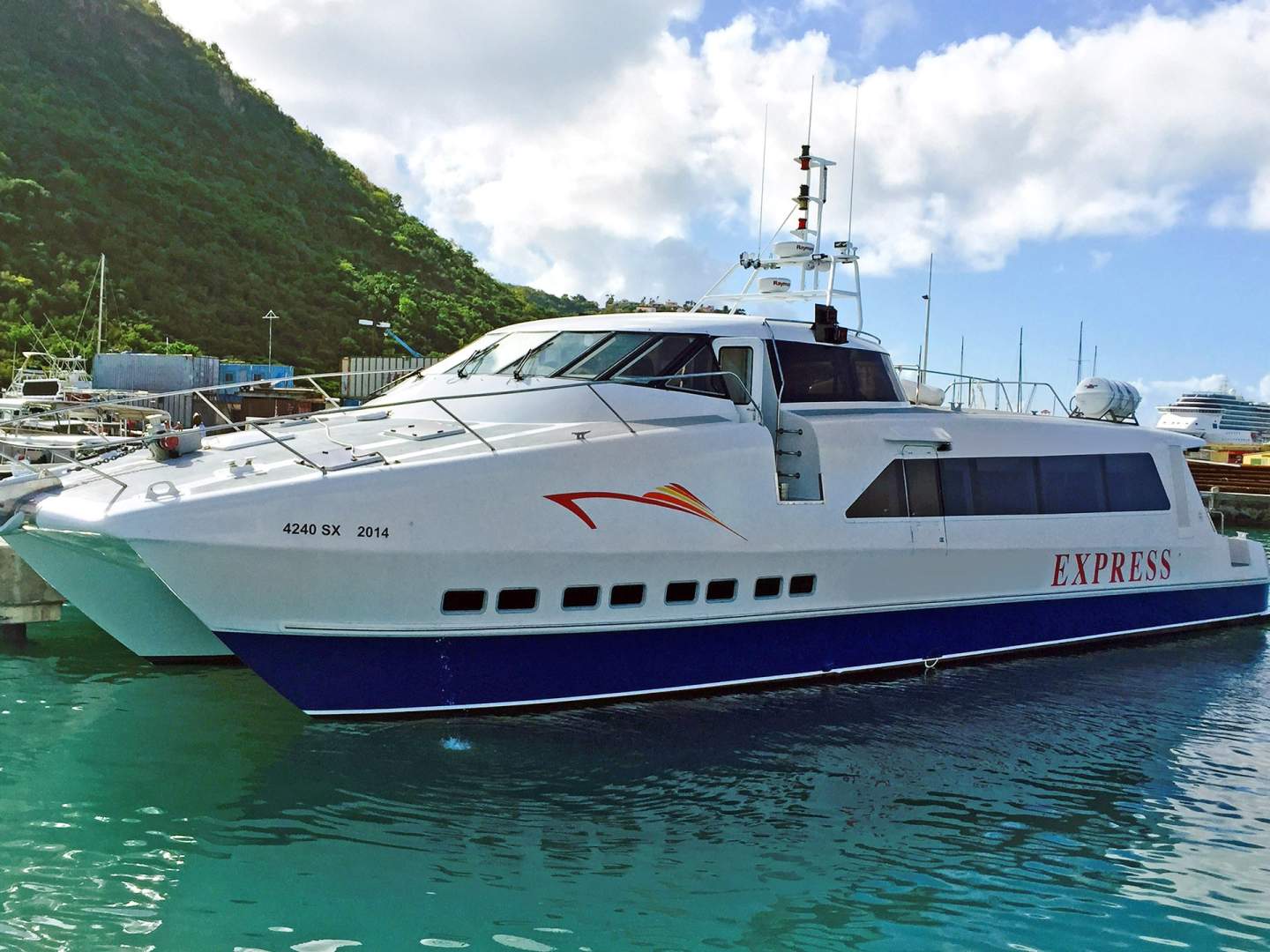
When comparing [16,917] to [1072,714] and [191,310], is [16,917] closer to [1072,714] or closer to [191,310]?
[1072,714]

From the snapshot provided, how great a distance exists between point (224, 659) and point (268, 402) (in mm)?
24892

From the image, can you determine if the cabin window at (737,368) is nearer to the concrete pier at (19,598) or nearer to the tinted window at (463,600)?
the tinted window at (463,600)

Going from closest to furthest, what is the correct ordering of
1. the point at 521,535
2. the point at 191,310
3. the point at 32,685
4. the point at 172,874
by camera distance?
the point at 172,874 → the point at 521,535 → the point at 32,685 → the point at 191,310

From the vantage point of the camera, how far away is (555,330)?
1001cm

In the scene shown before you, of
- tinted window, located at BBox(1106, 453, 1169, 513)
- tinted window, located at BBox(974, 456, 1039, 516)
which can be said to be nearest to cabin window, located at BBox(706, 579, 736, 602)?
tinted window, located at BBox(974, 456, 1039, 516)

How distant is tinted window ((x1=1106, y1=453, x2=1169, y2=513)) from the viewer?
12242mm

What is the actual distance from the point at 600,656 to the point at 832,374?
3950 millimetres

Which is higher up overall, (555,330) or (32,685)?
(555,330)

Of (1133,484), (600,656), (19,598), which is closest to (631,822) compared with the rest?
(600,656)

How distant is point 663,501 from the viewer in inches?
332

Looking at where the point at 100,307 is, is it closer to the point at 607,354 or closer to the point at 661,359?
the point at 607,354

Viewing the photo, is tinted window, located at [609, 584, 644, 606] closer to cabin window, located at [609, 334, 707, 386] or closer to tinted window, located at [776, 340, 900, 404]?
cabin window, located at [609, 334, 707, 386]

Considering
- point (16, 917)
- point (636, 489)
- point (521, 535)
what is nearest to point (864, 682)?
point (636, 489)

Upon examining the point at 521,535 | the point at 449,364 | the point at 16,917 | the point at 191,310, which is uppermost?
the point at 191,310
